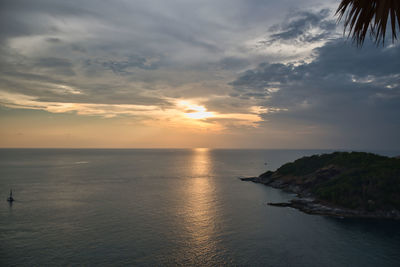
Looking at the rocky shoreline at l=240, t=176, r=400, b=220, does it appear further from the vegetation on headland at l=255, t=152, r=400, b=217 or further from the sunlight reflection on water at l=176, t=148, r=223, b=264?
the sunlight reflection on water at l=176, t=148, r=223, b=264

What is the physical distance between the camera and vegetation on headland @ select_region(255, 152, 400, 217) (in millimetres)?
87188

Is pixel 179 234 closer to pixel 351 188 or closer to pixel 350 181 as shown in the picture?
pixel 351 188

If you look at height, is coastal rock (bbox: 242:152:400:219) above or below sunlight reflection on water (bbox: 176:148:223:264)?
above

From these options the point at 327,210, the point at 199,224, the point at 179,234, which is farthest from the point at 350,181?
the point at 179,234

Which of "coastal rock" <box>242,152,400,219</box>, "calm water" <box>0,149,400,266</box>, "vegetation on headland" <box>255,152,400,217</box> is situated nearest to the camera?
"calm water" <box>0,149,400,266</box>

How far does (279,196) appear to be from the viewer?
115 m

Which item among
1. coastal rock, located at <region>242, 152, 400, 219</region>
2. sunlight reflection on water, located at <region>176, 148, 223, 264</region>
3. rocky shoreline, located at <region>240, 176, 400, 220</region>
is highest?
coastal rock, located at <region>242, 152, 400, 219</region>

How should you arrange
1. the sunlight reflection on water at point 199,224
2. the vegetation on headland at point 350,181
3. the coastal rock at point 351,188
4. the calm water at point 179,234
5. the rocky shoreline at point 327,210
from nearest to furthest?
the calm water at point 179,234 → the sunlight reflection on water at point 199,224 → the rocky shoreline at point 327,210 → the coastal rock at point 351,188 → the vegetation on headland at point 350,181

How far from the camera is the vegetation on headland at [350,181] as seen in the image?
8719 centimetres

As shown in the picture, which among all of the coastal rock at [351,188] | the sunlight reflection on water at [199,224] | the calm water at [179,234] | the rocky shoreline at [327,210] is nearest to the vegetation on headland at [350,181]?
the coastal rock at [351,188]

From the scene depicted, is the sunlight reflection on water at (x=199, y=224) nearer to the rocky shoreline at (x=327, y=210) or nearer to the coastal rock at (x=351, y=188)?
the rocky shoreline at (x=327, y=210)

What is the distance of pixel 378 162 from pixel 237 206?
68296 millimetres

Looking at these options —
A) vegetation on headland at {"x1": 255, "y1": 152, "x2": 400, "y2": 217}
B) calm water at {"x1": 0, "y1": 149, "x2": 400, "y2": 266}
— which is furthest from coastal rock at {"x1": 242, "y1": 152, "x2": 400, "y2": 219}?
calm water at {"x1": 0, "y1": 149, "x2": 400, "y2": 266}

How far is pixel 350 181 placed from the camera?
9888 cm
